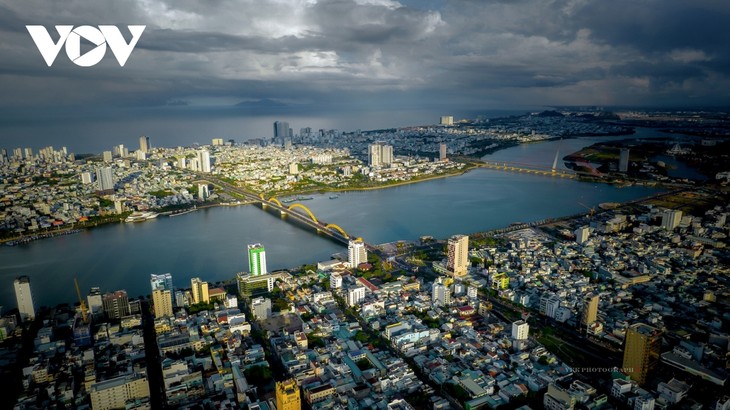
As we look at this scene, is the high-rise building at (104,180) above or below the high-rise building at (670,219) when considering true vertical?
above

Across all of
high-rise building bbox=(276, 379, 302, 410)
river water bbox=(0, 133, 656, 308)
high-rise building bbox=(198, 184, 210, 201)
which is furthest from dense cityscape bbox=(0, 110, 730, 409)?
high-rise building bbox=(198, 184, 210, 201)

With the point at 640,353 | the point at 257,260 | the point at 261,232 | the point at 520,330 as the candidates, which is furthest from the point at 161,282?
the point at 640,353

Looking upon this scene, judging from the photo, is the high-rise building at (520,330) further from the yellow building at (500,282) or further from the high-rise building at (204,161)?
the high-rise building at (204,161)

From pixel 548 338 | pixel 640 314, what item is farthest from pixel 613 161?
pixel 548 338

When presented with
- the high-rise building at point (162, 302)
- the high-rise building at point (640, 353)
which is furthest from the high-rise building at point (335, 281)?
the high-rise building at point (640, 353)

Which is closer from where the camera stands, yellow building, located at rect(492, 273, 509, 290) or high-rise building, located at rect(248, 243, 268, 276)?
yellow building, located at rect(492, 273, 509, 290)

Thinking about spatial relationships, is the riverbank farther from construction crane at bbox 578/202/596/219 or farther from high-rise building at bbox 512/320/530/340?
high-rise building at bbox 512/320/530/340

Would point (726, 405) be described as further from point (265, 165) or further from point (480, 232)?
point (265, 165)

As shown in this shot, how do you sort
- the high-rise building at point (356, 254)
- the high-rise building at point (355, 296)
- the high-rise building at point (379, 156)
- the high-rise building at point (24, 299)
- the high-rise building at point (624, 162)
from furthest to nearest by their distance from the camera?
the high-rise building at point (379, 156) < the high-rise building at point (624, 162) < the high-rise building at point (356, 254) < the high-rise building at point (355, 296) < the high-rise building at point (24, 299)
